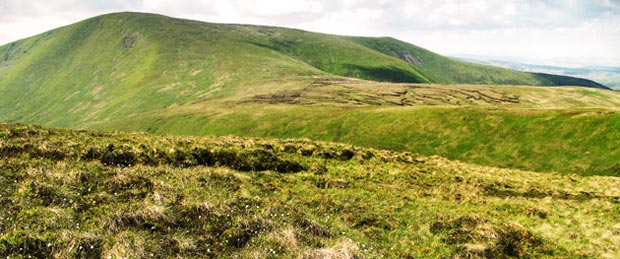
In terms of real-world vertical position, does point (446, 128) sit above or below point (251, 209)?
below

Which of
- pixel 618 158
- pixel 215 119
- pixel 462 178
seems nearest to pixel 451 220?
pixel 462 178

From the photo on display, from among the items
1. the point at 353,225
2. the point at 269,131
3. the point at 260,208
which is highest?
the point at 260,208

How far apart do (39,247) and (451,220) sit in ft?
59.9

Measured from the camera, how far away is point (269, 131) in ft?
318

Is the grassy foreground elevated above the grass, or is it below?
above

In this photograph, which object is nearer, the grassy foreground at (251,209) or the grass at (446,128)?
the grassy foreground at (251,209)

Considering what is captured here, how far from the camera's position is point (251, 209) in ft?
50.8

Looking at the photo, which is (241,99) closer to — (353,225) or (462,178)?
(462,178)

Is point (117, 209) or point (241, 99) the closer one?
point (117, 209)

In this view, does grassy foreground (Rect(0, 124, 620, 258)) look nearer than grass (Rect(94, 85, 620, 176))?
Yes

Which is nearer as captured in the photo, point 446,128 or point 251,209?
point 251,209

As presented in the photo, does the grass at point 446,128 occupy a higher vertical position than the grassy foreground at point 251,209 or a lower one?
lower

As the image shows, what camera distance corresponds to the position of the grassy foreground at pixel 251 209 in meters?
12.1

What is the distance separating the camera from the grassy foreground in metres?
12.1
